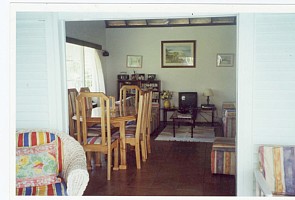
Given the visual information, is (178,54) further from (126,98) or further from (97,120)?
(97,120)

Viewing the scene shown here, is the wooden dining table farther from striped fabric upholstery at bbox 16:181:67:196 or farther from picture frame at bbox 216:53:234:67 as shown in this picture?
picture frame at bbox 216:53:234:67

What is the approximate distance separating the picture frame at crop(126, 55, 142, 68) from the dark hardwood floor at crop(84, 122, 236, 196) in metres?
3.75

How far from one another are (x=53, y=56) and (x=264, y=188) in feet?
6.56

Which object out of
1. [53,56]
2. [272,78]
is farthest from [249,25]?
[53,56]

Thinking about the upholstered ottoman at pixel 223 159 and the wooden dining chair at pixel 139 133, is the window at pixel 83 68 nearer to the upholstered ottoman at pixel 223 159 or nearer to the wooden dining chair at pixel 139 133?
the wooden dining chair at pixel 139 133

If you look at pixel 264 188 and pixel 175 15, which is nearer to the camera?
pixel 264 188

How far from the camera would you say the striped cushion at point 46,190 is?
2378 millimetres

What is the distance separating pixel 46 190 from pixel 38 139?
1.52 ft

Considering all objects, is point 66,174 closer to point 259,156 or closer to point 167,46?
point 259,156

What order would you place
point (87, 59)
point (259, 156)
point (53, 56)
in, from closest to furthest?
point (259, 156) → point (53, 56) → point (87, 59)

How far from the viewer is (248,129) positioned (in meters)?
2.72

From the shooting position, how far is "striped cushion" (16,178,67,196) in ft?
7.80

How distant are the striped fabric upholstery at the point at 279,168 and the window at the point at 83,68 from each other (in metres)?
4.67
